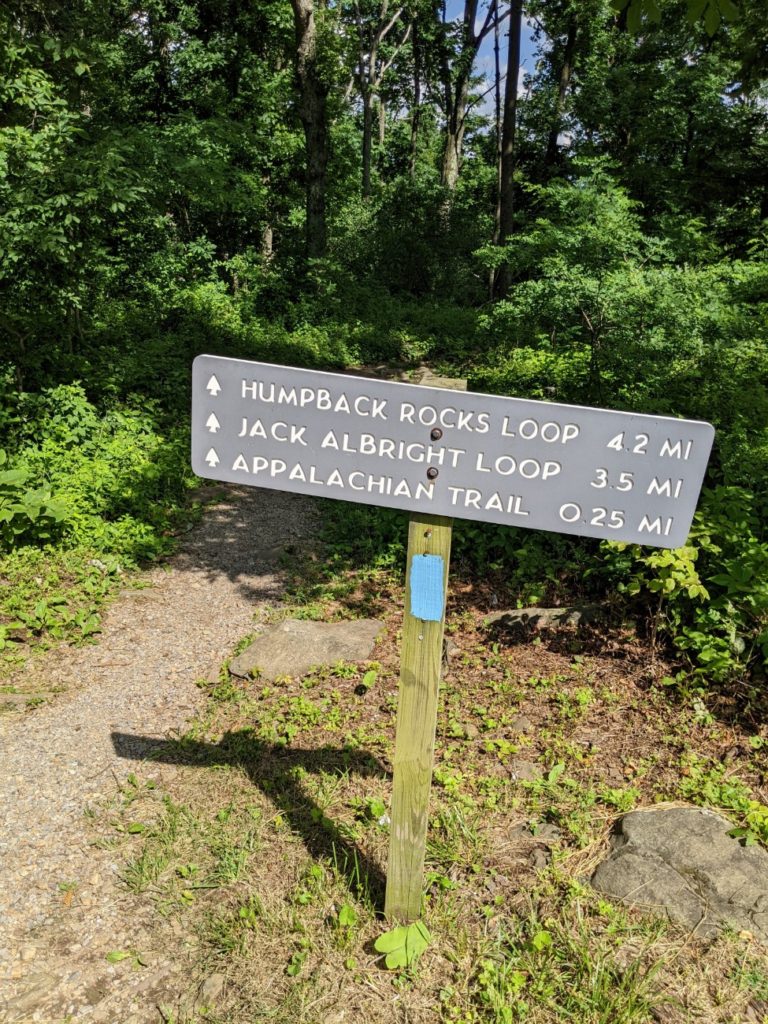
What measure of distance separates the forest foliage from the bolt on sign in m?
2.21

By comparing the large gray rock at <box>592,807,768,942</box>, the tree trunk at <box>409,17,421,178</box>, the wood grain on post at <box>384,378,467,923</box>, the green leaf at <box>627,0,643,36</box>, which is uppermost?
the tree trunk at <box>409,17,421,178</box>

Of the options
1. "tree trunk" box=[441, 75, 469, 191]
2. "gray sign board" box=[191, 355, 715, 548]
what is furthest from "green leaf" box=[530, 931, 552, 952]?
"tree trunk" box=[441, 75, 469, 191]

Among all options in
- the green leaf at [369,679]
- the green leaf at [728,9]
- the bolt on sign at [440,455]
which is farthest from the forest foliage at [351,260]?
the bolt on sign at [440,455]

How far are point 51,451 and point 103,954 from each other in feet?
18.8

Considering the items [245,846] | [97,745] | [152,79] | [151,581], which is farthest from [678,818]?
[152,79]

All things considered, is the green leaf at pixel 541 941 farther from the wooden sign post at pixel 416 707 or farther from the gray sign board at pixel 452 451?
the gray sign board at pixel 452 451

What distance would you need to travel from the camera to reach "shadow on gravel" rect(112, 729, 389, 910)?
3168 millimetres

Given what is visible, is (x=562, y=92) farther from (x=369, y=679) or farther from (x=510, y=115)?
(x=369, y=679)

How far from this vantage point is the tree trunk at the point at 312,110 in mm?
12812

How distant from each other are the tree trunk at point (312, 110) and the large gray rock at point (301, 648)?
12.1m

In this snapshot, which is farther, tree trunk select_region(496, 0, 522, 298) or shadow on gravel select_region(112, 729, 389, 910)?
tree trunk select_region(496, 0, 522, 298)

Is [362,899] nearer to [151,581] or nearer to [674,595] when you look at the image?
[674,595]

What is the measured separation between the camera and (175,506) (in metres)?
7.48

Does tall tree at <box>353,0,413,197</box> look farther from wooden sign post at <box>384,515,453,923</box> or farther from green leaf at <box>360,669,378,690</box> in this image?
wooden sign post at <box>384,515,453,923</box>
